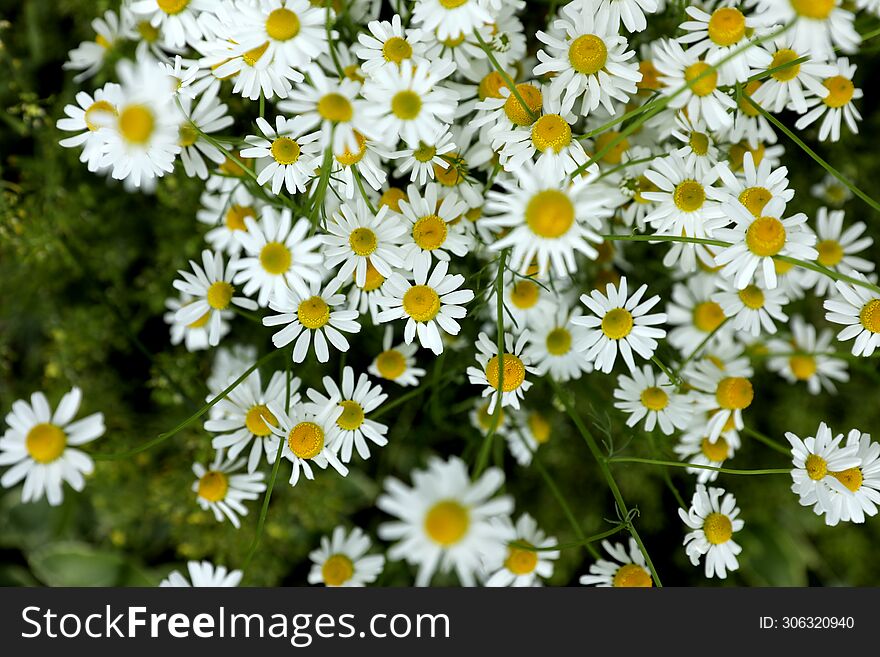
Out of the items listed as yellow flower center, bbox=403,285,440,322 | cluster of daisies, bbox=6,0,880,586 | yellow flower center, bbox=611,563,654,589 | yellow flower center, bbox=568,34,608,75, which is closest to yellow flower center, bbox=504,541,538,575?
cluster of daisies, bbox=6,0,880,586

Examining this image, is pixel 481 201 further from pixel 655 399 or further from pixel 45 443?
pixel 45 443

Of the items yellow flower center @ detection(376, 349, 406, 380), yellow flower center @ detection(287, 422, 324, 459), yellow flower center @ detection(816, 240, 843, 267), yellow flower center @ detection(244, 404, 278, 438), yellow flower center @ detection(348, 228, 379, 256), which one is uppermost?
yellow flower center @ detection(816, 240, 843, 267)

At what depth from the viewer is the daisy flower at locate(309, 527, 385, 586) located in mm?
1298

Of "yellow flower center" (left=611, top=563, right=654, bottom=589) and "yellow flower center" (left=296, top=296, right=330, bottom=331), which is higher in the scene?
"yellow flower center" (left=296, top=296, right=330, bottom=331)

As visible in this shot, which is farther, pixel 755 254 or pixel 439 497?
pixel 755 254

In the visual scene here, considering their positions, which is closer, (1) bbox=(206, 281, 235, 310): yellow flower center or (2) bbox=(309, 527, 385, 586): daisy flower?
(1) bbox=(206, 281, 235, 310): yellow flower center

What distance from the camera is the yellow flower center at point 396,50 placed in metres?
0.98

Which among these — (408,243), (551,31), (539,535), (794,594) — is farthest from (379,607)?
(551,31)

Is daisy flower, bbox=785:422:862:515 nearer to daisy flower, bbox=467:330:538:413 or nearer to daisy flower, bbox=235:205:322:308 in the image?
daisy flower, bbox=467:330:538:413

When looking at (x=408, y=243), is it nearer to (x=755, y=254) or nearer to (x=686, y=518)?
(x=755, y=254)

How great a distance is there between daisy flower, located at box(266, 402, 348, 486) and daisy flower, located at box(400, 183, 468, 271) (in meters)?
0.27

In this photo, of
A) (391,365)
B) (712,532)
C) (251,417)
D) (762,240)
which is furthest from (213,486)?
(762,240)

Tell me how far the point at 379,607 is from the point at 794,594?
83 cm

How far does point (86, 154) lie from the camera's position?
1.04 metres
